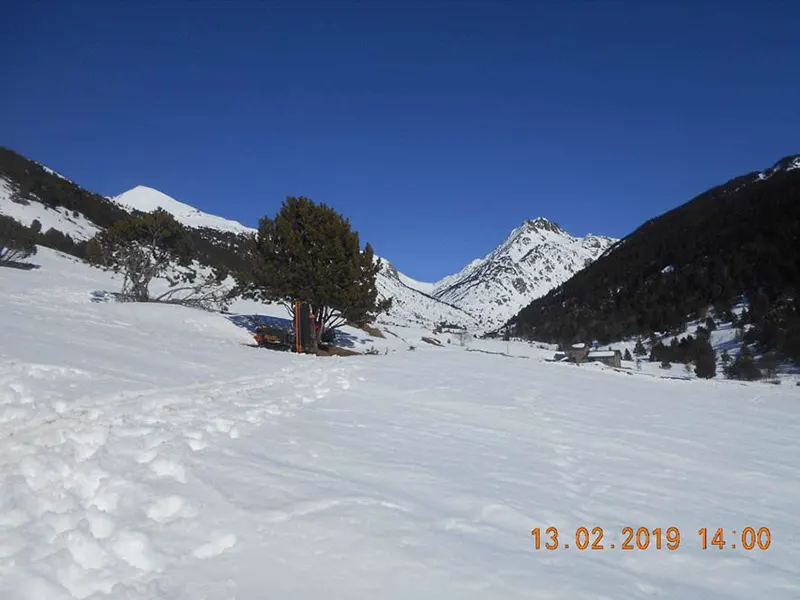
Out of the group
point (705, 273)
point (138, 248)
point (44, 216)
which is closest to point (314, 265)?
point (138, 248)

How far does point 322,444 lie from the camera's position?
5652mm

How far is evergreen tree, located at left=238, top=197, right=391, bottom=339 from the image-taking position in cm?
2170

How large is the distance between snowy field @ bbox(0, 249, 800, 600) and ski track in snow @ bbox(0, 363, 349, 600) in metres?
0.02

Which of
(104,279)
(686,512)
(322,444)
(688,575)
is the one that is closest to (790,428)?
(686,512)

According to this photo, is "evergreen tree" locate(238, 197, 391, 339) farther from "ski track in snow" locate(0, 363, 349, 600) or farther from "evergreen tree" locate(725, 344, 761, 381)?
"evergreen tree" locate(725, 344, 761, 381)

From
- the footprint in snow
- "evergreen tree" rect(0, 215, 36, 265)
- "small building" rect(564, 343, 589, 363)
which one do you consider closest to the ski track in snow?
the footprint in snow

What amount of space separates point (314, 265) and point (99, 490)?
726 inches

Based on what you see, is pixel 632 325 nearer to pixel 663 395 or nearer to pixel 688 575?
pixel 663 395

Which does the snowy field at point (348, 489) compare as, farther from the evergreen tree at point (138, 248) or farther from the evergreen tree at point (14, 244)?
the evergreen tree at point (14, 244)
